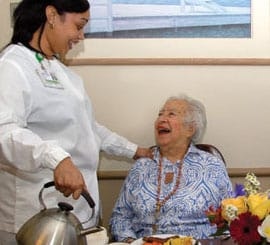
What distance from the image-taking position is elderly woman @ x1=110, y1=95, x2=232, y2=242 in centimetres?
233

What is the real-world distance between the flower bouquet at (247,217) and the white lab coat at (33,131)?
521 millimetres

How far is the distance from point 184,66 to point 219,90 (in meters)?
0.21

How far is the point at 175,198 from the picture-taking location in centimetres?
234

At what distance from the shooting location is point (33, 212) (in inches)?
75.6

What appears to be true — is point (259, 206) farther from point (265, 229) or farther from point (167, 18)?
point (167, 18)

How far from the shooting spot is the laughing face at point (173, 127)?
2463 millimetres

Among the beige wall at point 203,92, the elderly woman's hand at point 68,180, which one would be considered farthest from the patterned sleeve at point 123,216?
the elderly woman's hand at point 68,180

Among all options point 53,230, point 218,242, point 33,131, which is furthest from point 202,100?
point 53,230

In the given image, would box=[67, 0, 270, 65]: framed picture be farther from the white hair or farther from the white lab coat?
the white lab coat

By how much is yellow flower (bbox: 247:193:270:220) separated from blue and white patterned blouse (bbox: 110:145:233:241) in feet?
2.77

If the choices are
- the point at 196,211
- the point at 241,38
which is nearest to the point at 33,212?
the point at 196,211

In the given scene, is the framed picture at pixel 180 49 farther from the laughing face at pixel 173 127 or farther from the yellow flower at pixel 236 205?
the yellow flower at pixel 236 205

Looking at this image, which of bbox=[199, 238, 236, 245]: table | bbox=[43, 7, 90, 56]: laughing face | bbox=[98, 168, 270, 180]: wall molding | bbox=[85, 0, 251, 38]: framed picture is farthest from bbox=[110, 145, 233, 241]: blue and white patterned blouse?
bbox=[43, 7, 90, 56]: laughing face

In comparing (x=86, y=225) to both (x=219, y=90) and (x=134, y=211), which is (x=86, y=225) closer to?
(x=134, y=211)
